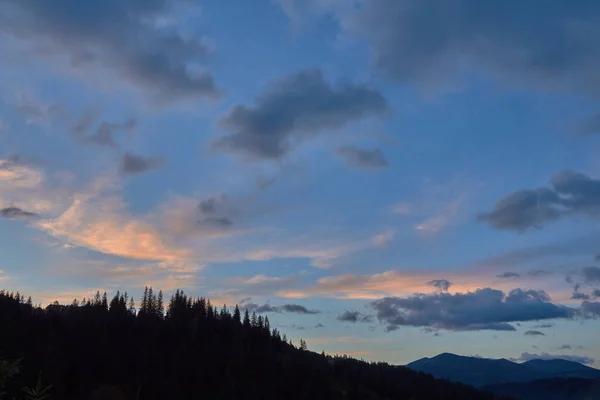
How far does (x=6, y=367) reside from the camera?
2884 cm

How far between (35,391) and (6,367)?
271 centimetres

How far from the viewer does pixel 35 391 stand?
30.6 meters
